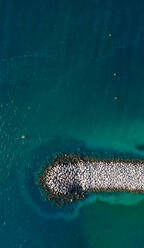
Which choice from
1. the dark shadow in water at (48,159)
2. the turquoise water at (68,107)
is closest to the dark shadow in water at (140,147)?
the turquoise water at (68,107)

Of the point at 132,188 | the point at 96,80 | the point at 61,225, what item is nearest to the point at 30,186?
the point at 61,225

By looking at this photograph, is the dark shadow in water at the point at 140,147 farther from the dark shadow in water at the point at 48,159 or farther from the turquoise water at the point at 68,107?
the dark shadow in water at the point at 48,159

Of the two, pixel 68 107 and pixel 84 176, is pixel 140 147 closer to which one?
pixel 84 176

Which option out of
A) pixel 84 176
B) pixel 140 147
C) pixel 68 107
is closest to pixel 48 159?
pixel 84 176

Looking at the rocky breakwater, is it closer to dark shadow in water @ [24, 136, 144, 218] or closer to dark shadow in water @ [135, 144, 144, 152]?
dark shadow in water @ [24, 136, 144, 218]

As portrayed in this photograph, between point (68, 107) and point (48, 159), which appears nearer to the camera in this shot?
point (48, 159)

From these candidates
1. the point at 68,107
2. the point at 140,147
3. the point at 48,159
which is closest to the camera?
the point at 48,159

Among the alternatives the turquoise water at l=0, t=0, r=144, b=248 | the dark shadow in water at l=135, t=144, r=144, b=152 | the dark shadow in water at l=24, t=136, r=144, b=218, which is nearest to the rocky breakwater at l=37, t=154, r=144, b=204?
the dark shadow in water at l=24, t=136, r=144, b=218
